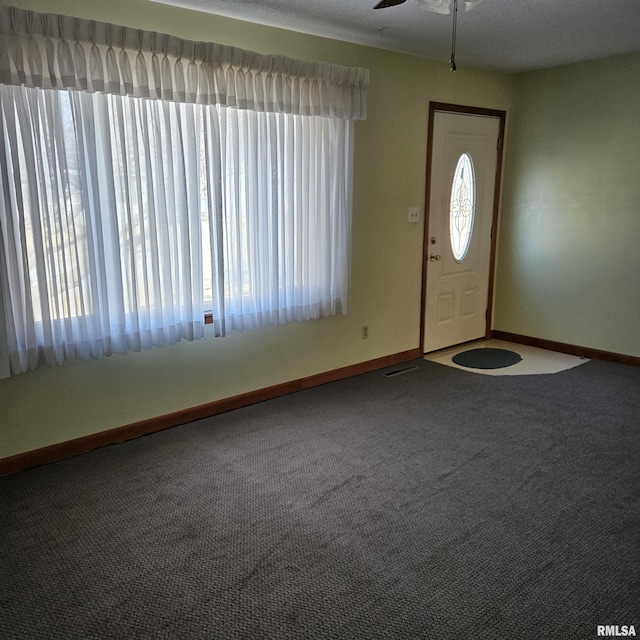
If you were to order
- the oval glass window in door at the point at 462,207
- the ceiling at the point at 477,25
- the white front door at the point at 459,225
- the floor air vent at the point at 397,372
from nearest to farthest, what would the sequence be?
the ceiling at the point at 477,25, the floor air vent at the point at 397,372, the white front door at the point at 459,225, the oval glass window in door at the point at 462,207

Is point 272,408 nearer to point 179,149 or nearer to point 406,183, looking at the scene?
point 179,149

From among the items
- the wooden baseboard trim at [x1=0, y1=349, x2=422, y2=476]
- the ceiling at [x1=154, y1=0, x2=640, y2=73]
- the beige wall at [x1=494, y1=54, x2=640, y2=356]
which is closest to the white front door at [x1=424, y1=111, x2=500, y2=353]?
the beige wall at [x1=494, y1=54, x2=640, y2=356]

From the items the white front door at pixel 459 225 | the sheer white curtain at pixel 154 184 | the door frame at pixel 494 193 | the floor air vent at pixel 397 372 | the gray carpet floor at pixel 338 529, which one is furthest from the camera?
the white front door at pixel 459 225

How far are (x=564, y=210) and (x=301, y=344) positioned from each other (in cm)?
275

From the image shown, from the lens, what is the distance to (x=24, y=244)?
2.72 m

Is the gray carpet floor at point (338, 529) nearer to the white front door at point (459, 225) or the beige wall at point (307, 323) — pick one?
the beige wall at point (307, 323)

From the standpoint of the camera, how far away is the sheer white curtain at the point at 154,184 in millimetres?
2689

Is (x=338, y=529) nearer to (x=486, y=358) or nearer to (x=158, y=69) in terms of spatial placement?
(x=158, y=69)

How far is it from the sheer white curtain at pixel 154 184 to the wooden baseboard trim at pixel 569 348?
2472mm

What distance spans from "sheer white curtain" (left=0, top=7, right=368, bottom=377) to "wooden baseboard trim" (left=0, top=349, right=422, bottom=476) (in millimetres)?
522

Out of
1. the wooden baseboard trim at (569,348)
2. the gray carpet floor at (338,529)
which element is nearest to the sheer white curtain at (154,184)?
the gray carpet floor at (338,529)

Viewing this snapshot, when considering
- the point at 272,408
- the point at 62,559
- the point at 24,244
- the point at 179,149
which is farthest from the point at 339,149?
the point at 62,559

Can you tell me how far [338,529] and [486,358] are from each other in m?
2.96

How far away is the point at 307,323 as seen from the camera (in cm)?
411
